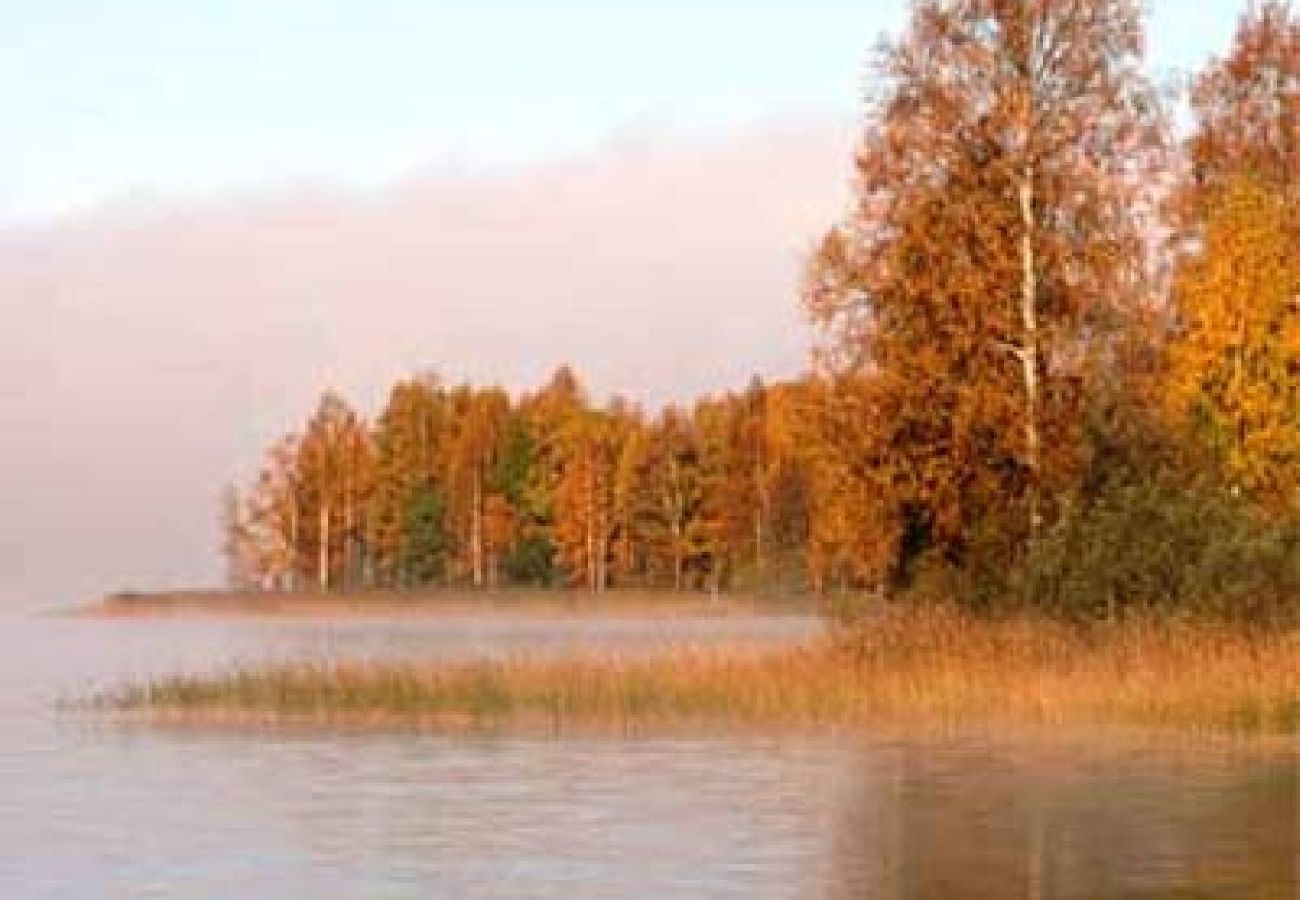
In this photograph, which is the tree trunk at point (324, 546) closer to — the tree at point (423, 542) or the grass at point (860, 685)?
the tree at point (423, 542)

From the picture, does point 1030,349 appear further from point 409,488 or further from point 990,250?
point 409,488

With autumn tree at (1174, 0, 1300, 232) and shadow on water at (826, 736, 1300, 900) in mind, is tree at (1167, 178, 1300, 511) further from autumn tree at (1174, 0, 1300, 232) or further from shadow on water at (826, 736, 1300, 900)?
shadow on water at (826, 736, 1300, 900)

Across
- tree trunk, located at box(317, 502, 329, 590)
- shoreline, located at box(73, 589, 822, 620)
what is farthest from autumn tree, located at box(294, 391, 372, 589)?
shoreline, located at box(73, 589, 822, 620)

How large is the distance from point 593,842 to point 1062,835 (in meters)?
3.23

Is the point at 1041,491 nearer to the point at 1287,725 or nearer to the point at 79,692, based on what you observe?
the point at 1287,725

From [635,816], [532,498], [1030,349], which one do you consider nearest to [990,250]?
[1030,349]

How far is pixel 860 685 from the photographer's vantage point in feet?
97.4

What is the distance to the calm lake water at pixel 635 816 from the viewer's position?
16.3m

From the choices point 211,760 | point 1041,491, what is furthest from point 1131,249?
point 211,760

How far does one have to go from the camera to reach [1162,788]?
2180 centimetres

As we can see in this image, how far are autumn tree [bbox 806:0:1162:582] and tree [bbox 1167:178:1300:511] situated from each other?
13.6 ft

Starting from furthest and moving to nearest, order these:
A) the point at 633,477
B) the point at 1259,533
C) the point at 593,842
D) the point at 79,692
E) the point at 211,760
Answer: the point at 633,477, the point at 79,692, the point at 1259,533, the point at 211,760, the point at 593,842

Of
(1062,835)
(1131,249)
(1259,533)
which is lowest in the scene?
(1062,835)

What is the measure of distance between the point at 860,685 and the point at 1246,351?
10.1 meters
